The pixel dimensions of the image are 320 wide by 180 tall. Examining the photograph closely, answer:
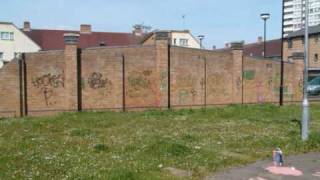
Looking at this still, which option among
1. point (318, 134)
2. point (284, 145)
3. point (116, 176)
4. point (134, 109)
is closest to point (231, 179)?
point (116, 176)

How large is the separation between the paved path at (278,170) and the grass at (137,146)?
0.37 m

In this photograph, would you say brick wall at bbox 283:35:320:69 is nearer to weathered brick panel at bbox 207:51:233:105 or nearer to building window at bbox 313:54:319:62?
building window at bbox 313:54:319:62

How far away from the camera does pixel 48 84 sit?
95.7 ft

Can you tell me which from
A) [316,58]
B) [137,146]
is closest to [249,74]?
[137,146]

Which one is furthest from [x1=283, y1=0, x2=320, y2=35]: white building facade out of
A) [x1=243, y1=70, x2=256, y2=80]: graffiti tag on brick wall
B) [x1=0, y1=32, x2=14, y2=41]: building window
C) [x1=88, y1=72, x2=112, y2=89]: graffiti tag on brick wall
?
[x1=0, y1=32, x2=14, y2=41]: building window

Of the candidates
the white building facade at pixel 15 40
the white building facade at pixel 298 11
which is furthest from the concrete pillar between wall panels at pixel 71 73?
the white building facade at pixel 15 40

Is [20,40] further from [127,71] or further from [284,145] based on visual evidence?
[284,145]

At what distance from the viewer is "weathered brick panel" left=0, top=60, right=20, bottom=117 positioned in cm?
2889

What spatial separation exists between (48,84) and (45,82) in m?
0.21

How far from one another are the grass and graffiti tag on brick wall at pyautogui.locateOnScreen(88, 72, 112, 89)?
9.16 metres

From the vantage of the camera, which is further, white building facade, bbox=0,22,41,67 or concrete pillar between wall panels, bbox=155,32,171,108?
white building facade, bbox=0,22,41,67

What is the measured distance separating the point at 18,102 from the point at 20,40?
130 ft

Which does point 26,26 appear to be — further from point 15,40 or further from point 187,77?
point 187,77

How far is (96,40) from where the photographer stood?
67.9 meters
